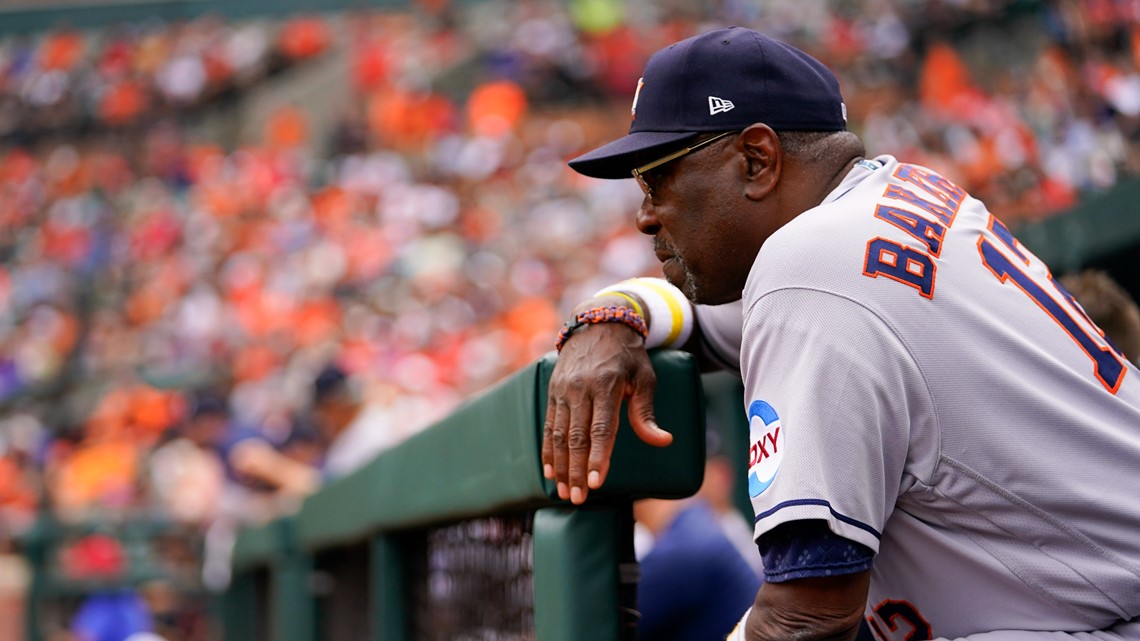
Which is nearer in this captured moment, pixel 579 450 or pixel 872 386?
pixel 872 386

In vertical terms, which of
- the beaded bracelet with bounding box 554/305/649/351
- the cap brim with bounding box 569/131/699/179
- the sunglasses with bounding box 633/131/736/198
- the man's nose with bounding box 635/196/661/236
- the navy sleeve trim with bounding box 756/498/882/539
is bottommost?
the navy sleeve trim with bounding box 756/498/882/539

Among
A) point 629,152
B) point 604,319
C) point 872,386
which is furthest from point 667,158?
point 872,386

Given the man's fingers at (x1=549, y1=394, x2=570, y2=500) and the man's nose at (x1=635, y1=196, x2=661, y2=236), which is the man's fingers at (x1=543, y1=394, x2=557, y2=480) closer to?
the man's fingers at (x1=549, y1=394, x2=570, y2=500)

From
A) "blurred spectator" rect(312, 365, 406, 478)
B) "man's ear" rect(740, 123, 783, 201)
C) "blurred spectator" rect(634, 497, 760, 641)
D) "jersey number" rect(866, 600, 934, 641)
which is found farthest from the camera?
"blurred spectator" rect(312, 365, 406, 478)

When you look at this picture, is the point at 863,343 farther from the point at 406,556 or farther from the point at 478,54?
the point at 478,54

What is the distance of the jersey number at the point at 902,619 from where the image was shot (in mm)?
1486

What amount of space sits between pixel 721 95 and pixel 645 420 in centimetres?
42

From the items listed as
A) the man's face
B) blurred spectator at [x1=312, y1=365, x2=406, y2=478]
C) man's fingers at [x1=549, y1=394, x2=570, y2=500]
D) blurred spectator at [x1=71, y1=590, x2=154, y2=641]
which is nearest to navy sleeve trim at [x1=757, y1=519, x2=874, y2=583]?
man's fingers at [x1=549, y1=394, x2=570, y2=500]

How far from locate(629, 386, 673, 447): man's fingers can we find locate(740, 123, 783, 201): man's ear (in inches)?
11.4

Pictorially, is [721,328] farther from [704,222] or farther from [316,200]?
[316,200]

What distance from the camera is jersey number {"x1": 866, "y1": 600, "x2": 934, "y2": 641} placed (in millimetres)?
1486

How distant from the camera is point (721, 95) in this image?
159 cm

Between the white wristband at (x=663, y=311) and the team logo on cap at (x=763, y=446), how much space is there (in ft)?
1.48

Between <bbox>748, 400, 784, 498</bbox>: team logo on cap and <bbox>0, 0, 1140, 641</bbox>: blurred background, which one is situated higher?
<bbox>0, 0, 1140, 641</bbox>: blurred background
